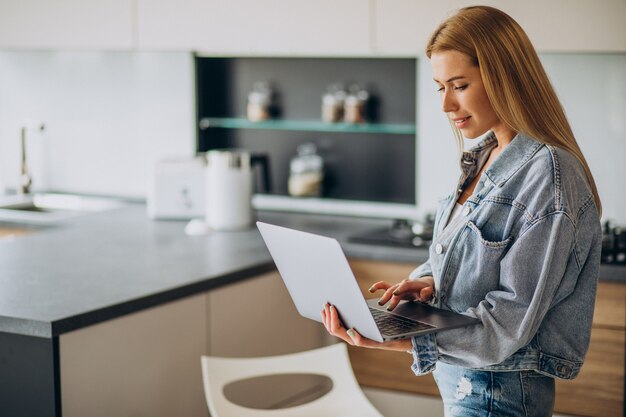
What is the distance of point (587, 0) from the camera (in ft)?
9.16

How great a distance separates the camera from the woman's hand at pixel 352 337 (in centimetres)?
159

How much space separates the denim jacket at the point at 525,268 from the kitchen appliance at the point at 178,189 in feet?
6.46

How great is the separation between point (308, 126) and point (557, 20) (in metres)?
1.15

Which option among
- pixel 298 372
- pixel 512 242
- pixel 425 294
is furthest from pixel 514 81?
pixel 298 372

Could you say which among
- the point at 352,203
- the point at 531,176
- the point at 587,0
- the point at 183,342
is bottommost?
the point at 183,342

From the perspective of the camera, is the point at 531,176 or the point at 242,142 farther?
the point at 242,142

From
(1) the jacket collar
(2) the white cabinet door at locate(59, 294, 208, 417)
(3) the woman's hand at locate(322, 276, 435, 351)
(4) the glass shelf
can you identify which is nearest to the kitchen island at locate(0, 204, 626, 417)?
(2) the white cabinet door at locate(59, 294, 208, 417)

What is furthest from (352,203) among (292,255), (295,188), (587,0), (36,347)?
(292,255)

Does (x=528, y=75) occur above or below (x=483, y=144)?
above

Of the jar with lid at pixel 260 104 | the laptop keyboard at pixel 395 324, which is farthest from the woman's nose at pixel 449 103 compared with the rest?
the jar with lid at pixel 260 104

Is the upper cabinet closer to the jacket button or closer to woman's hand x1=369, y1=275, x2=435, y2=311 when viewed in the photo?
woman's hand x1=369, y1=275, x2=435, y2=311

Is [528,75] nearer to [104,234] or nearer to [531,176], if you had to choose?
[531,176]

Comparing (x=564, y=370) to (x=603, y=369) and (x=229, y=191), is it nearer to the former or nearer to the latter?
(x=603, y=369)

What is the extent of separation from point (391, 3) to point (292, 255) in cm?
157
